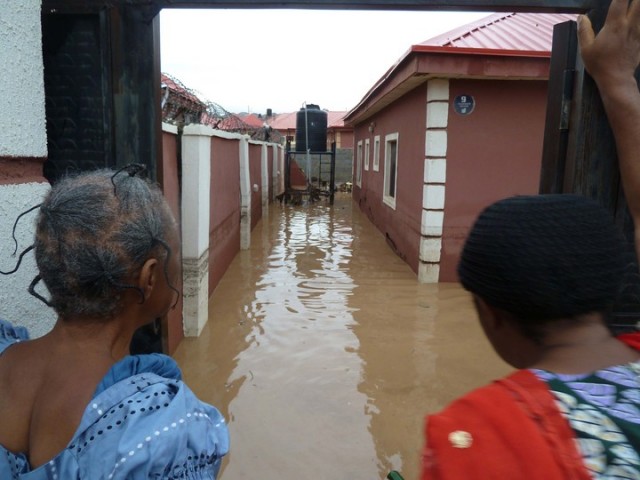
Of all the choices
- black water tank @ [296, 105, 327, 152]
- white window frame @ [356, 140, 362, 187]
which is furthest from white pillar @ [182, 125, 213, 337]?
black water tank @ [296, 105, 327, 152]

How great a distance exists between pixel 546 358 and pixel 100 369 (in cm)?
85

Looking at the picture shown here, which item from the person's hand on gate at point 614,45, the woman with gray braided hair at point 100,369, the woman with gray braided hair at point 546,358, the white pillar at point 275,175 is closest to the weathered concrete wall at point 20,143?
the woman with gray braided hair at point 100,369

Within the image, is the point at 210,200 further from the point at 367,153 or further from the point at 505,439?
the point at 367,153

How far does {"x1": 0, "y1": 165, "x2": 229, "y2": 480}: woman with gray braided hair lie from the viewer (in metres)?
0.93

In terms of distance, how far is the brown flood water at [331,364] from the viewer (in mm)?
3079

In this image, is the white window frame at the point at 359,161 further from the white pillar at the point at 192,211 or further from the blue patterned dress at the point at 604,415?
the blue patterned dress at the point at 604,415

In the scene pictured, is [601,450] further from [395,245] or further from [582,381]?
[395,245]

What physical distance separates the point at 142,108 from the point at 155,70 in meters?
0.15

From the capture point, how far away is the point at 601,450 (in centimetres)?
75

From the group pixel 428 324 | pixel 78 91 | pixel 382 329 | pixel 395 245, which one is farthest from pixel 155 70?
pixel 395 245

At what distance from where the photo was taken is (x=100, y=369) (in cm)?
103

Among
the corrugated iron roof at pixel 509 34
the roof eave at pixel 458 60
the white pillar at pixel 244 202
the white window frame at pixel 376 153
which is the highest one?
the corrugated iron roof at pixel 509 34

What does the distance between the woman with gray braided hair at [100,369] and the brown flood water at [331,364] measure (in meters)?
2.06

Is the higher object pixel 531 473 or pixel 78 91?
pixel 78 91
